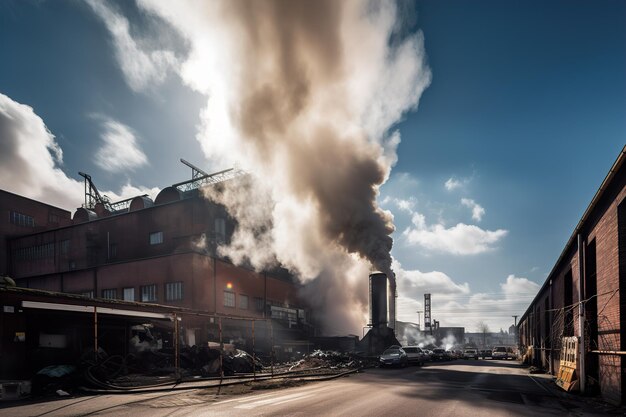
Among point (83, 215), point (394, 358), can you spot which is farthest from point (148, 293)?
point (83, 215)

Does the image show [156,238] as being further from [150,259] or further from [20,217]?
[20,217]

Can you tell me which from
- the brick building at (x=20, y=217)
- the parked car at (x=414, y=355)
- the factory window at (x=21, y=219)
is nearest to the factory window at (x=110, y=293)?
the brick building at (x=20, y=217)

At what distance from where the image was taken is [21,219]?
5281 centimetres

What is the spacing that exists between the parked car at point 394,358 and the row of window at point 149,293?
18.3 metres

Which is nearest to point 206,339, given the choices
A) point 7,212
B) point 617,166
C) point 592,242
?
point 592,242

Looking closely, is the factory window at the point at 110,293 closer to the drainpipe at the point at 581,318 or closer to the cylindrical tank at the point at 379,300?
the cylindrical tank at the point at 379,300

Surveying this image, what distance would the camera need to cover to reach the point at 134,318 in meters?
19.8

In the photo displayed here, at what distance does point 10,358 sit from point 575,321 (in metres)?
20.0

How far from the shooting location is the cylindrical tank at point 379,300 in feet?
99.5

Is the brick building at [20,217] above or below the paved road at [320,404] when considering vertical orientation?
above

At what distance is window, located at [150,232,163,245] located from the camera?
148 ft

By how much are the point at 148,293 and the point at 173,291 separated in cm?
295

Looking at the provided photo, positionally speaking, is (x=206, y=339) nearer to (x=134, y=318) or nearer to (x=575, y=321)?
(x=134, y=318)

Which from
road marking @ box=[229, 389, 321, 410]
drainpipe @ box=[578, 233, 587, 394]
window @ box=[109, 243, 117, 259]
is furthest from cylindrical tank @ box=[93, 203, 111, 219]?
drainpipe @ box=[578, 233, 587, 394]
